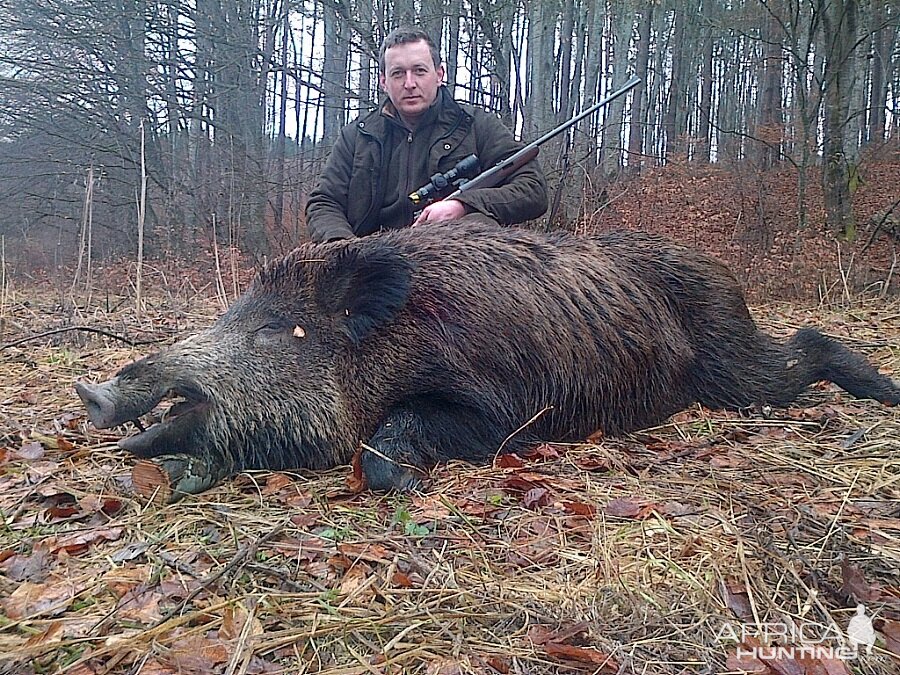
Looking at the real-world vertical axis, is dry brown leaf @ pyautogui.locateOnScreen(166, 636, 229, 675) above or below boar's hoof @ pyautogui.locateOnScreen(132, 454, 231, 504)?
below

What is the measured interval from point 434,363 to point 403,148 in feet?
8.75

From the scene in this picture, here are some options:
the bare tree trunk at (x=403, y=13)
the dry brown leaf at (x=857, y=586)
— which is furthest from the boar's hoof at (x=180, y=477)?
the bare tree trunk at (x=403, y=13)

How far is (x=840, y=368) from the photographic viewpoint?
404 cm

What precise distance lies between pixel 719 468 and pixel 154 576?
204 centimetres

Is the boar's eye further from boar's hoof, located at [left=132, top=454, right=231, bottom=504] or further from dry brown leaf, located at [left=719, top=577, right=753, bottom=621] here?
dry brown leaf, located at [left=719, top=577, right=753, bottom=621]

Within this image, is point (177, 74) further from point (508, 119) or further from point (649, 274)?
point (649, 274)

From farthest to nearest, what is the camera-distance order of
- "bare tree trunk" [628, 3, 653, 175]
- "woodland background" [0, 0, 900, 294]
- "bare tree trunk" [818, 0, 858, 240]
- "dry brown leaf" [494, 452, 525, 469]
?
"bare tree trunk" [628, 3, 653, 175]
"woodland background" [0, 0, 900, 294]
"bare tree trunk" [818, 0, 858, 240]
"dry brown leaf" [494, 452, 525, 469]

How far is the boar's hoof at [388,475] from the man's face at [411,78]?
315 cm

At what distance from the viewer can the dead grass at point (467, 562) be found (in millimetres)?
1599

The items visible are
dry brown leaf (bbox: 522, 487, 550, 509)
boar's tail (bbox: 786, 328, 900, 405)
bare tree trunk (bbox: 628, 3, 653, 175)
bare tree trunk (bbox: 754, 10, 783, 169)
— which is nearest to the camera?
dry brown leaf (bbox: 522, 487, 550, 509)

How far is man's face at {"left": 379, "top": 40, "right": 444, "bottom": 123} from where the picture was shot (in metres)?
→ 5.04

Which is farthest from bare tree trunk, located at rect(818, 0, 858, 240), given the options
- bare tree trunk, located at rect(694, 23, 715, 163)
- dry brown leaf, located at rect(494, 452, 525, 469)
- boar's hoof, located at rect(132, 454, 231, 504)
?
bare tree trunk, located at rect(694, 23, 715, 163)
